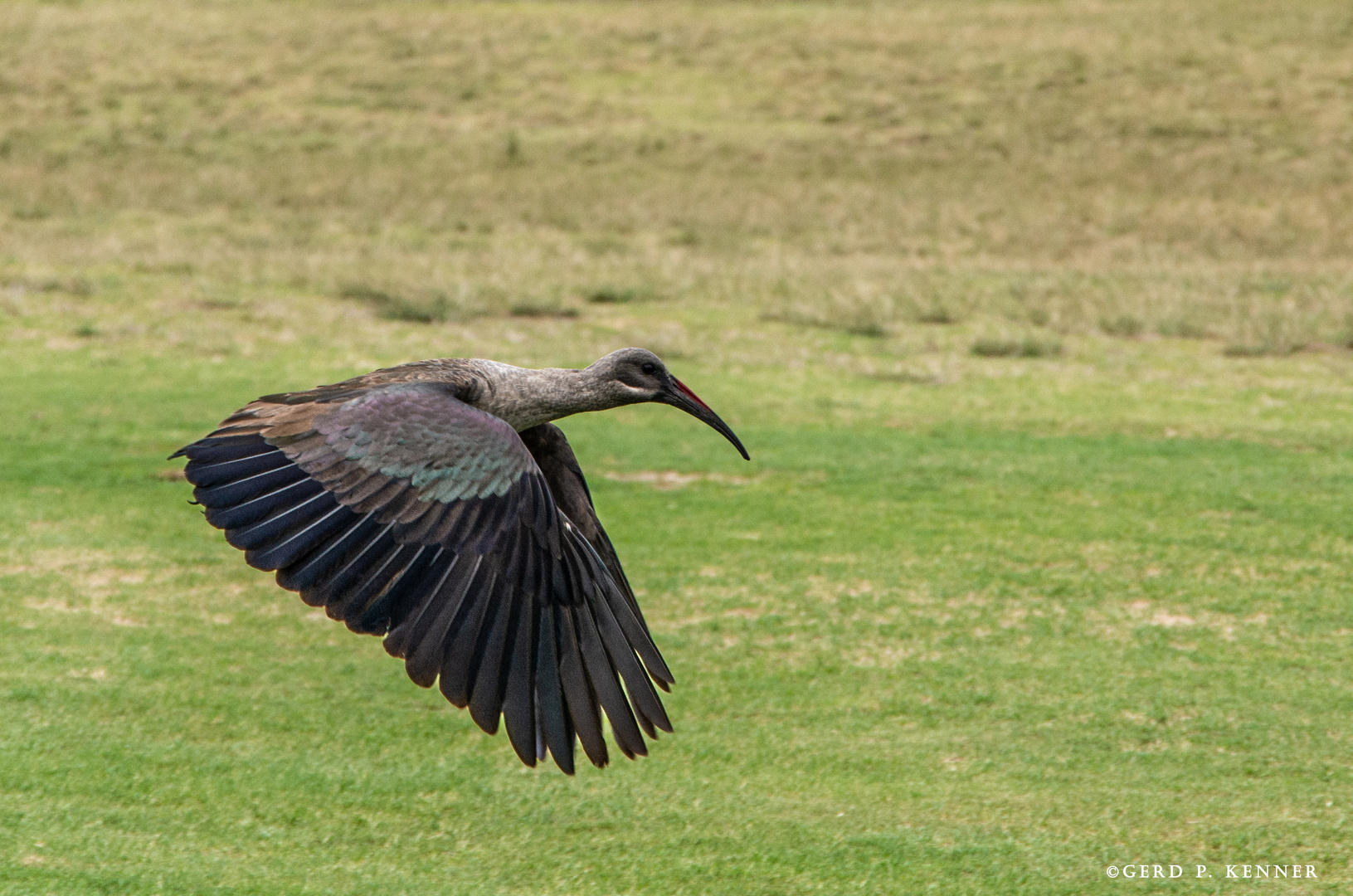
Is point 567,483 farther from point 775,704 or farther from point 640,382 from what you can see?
point 775,704

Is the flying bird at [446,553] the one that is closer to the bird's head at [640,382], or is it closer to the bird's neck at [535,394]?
the bird's neck at [535,394]

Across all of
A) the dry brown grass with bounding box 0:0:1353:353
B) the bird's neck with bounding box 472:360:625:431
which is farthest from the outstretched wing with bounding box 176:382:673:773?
the dry brown grass with bounding box 0:0:1353:353

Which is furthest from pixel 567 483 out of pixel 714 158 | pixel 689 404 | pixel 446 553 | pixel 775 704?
pixel 714 158

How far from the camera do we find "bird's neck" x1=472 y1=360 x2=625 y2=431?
5418mm

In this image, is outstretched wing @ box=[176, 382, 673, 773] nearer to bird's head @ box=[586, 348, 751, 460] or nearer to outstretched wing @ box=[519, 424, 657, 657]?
outstretched wing @ box=[519, 424, 657, 657]

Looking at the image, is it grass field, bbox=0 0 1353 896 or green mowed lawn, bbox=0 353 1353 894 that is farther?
grass field, bbox=0 0 1353 896

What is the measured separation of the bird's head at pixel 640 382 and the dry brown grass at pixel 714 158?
34.1 feet

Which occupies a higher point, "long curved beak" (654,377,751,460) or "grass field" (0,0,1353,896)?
"long curved beak" (654,377,751,460)

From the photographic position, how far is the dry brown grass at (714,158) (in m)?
18.4

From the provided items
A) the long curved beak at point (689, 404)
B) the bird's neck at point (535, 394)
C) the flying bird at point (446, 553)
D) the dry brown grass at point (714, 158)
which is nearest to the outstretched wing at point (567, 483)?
the bird's neck at point (535, 394)

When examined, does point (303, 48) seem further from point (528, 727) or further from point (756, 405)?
point (528, 727)

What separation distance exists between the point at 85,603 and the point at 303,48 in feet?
106

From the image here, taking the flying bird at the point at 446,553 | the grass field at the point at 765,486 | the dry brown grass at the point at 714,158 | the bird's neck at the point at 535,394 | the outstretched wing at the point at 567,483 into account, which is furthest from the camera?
the dry brown grass at the point at 714,158

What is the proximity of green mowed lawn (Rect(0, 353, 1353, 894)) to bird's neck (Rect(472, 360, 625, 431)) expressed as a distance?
4.44ft
